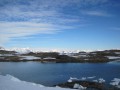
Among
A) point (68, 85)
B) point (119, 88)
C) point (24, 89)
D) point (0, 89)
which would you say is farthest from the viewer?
point (68, 85)

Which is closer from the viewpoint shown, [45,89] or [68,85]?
[45,89]

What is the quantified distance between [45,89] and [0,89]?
147 inches

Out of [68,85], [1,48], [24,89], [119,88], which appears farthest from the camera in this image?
[1,48]

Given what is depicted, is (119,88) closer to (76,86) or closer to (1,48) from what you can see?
(76,86)

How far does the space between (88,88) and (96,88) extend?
100 centimetres

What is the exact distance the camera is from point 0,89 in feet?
51.5

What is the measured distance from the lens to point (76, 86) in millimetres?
28094

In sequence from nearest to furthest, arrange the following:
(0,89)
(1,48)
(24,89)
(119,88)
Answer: (0,89) → (24,89) → (119,88) → (1,48)

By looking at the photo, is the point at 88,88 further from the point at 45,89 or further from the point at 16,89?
the point at 16,89

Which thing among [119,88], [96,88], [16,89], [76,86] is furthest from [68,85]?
[16,89]

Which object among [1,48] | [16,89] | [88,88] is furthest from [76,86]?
[1,48]

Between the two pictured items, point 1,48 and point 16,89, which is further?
point 1,48

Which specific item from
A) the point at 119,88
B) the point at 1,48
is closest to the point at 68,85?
the point at 119,88

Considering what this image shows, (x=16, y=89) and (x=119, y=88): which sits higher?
(x=16, y=89)
